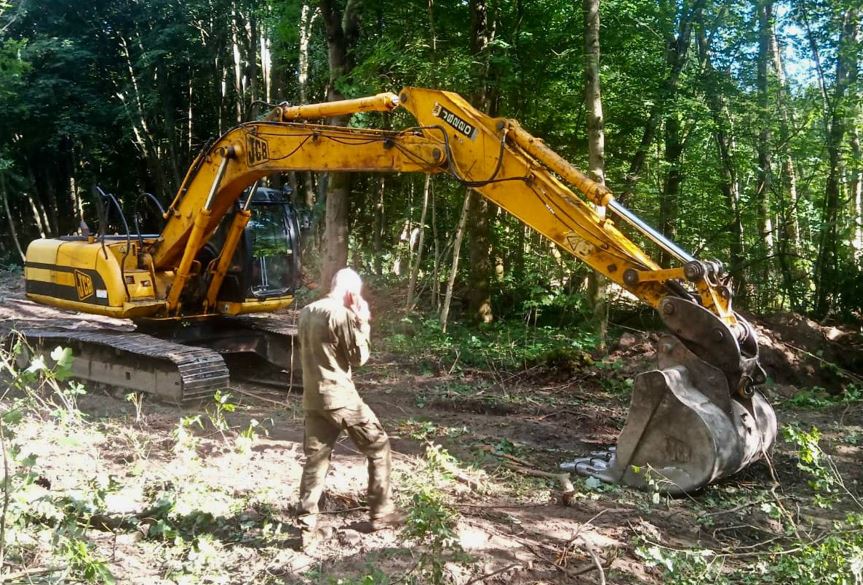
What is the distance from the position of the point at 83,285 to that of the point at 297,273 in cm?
254

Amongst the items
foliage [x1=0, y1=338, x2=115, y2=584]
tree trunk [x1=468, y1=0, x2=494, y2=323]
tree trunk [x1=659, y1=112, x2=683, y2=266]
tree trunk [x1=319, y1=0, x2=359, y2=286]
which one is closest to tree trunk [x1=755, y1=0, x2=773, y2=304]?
tree trunk [x1=659, y1=112, x2=683, y2=266]

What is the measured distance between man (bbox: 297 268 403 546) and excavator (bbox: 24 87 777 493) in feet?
5.96

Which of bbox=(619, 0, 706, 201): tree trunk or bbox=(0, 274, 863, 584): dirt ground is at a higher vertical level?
bbox=(619, 0, 706, 201): tree trunk

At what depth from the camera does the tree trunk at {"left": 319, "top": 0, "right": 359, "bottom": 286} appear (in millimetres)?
11789

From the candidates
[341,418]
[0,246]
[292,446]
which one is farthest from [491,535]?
[0,246]

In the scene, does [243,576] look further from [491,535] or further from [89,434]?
[89,434]

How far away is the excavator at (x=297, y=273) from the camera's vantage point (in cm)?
529

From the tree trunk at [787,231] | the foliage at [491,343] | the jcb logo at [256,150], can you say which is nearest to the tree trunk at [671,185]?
the tree trunk at [787,231]

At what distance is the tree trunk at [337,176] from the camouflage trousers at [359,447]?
7.39 m

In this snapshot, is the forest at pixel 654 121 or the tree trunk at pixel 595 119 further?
A: the forest at pixel 654 121

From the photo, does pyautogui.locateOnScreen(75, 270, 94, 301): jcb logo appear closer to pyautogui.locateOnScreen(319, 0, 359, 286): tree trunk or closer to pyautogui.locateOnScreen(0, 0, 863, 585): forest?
pyautogui.locateOnScreen(0, 0, 863, 585): forest

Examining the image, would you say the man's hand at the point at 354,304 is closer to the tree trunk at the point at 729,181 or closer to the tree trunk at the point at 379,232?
the tree trunk at the point at 729,181

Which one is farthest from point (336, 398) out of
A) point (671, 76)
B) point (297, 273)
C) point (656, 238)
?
point (671, 76)

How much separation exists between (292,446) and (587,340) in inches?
183
